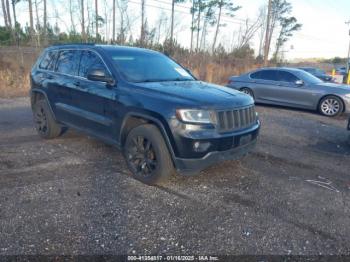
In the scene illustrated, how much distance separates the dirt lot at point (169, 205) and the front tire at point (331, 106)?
4803 millimetres

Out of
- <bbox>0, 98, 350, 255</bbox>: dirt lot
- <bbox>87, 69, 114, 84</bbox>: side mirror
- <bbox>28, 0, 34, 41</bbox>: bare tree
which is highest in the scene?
<bbox>28, 0, 34, 41</bbox>: bare tree

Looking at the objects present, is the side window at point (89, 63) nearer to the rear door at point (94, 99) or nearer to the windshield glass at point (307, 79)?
the rear door at point (94, 99)

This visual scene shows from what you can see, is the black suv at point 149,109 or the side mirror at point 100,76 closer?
the black suv at point 149,109

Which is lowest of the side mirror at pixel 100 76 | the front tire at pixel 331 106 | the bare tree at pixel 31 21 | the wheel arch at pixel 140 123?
the front tire at pixel 331 106

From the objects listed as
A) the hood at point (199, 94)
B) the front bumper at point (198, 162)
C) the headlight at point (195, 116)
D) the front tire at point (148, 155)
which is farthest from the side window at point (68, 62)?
the front bumper at point (198, 162)

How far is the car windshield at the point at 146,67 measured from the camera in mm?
4594

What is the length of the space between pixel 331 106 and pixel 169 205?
335 inches

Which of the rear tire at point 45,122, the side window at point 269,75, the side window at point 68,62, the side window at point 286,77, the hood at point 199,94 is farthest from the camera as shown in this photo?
the side window at point 269,75

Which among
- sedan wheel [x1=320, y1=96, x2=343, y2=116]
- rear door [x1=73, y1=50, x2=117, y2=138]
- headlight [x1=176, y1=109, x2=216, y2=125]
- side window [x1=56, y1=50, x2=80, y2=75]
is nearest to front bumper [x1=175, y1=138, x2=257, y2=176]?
headlight [x1=176, y1=109, x2=216, y2=125]

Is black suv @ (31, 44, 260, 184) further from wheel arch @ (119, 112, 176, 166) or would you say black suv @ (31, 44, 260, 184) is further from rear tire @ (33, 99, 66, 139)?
rear tire @ (33, 99, 66, 139)

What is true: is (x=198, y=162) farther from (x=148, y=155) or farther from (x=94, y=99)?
(x=94, y=99)

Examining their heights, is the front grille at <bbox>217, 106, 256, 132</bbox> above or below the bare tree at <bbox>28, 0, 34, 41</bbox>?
below

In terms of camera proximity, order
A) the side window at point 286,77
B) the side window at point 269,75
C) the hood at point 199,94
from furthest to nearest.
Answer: the side window at point 269,75 < the side window at point 286,77 < the hood at point 199,94

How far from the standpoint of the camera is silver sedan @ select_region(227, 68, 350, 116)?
1011 cm
